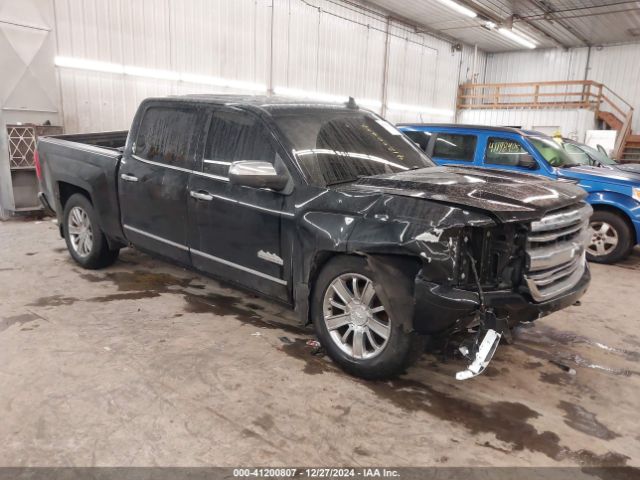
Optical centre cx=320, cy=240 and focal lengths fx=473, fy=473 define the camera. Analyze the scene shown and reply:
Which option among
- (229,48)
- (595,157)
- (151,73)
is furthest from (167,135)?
(229,48)

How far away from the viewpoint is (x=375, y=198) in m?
2.81

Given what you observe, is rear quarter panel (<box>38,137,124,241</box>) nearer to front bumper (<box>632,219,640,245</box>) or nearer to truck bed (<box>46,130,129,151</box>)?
truck bed (<box>46,130,129,151</box>)

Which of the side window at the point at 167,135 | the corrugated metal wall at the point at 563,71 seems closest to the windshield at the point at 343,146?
the side window at the point at 167,135

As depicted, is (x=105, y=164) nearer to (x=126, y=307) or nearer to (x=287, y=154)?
(x=126, y=307)

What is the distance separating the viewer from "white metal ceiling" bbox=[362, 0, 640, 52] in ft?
50.6

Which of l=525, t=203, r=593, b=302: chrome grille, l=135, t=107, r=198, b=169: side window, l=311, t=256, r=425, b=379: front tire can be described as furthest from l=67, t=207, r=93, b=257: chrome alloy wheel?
l=525, t=203, r=593, b=302: chrome grille

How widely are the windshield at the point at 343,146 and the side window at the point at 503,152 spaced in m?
3.13

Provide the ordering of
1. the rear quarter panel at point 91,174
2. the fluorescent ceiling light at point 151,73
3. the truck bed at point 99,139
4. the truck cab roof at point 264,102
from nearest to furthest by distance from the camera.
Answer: the truck cab roof at point 264,102
the rear quarter panel at point 91,174
the truck bed at point 99,139
the fluorescent ceiling light at point 151,73

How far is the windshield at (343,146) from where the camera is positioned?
3.24m

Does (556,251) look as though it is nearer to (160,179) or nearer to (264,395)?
(264,395)

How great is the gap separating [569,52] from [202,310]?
78.5 feet

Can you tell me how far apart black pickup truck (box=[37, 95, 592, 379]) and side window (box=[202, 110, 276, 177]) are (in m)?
0.01

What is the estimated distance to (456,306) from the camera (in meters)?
2.50

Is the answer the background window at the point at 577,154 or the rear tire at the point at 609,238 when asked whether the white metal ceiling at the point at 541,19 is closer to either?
the background window at the point at 577,154
